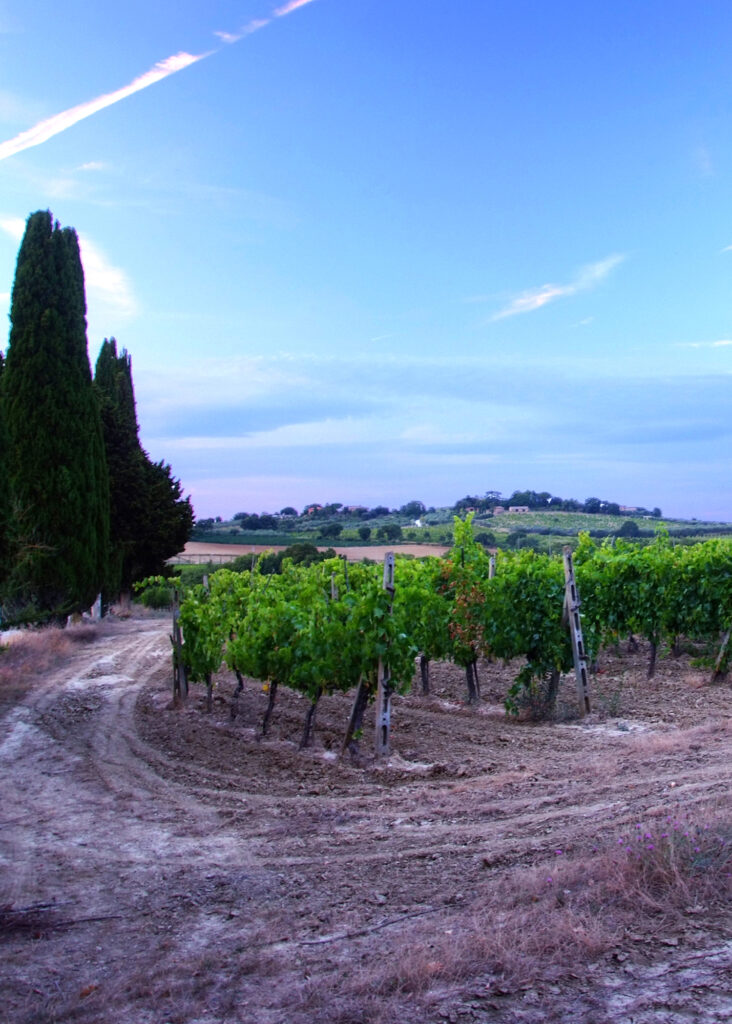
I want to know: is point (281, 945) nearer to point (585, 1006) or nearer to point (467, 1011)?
point (467, 1011)

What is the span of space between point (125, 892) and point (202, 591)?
7.31 m

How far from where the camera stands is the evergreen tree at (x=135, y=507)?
23703 mm

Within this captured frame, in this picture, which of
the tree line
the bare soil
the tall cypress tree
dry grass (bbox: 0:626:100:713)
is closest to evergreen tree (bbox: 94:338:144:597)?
the tree line

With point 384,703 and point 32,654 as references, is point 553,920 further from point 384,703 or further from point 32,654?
point 32,654

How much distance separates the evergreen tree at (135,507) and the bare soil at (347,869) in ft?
49.5

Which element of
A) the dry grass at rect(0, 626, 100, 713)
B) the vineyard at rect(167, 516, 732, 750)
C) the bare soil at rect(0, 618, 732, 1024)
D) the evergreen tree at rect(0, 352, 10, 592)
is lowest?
the dry grass at rect(0, 626, 100, 713)

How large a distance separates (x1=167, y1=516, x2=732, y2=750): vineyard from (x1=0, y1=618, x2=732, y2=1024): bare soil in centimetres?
76

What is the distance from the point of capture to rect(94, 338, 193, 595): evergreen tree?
23703 mm

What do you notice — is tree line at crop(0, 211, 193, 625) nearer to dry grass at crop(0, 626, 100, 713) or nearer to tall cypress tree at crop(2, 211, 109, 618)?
tall cypress tree at crop(2, 211, 109, 618)

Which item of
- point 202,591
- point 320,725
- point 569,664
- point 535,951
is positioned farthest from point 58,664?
point 535,951

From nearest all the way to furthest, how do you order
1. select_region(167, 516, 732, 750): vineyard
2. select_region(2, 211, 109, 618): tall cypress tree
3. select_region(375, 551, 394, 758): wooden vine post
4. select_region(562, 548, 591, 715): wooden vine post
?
select_region(375, 551, 394, 758): wooden vine post
select_region(167, 516, 732, 750): vineyard
select_region(562, 548, 591, 715): wooden vine post
select_region(2, 211, 109, 618): tall cypress tree

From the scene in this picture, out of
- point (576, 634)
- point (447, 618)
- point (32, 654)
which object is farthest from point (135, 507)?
point (576, 634)

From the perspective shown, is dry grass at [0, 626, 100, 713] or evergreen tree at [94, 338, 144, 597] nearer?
dry grass at [0, 626, 100, 713]

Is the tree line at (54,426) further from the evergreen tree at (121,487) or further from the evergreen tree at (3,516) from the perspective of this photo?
the evergreen tree at (3,516)
